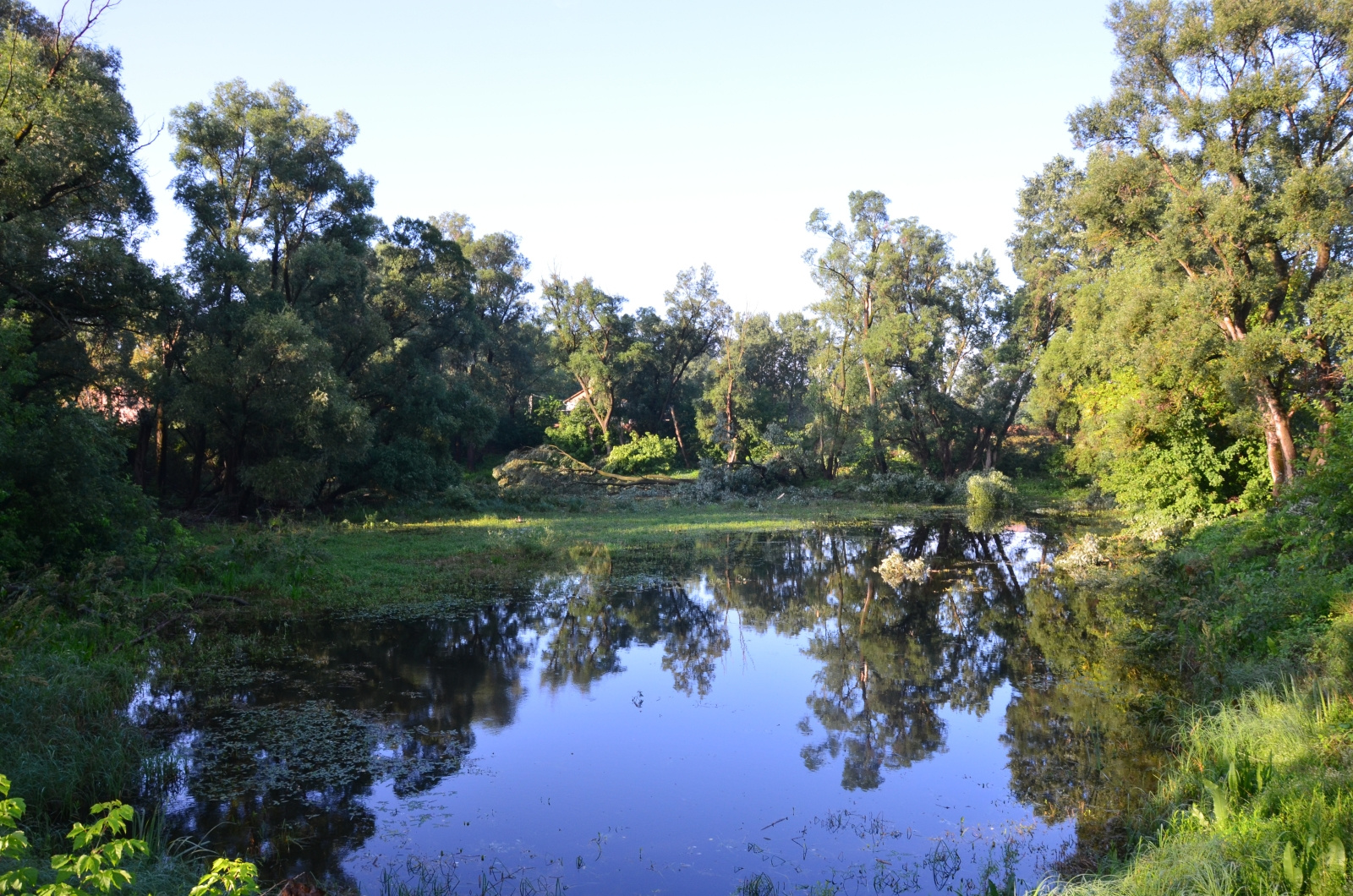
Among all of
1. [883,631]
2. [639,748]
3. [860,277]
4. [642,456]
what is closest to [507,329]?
[642,456]

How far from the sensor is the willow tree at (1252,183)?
16.5 m

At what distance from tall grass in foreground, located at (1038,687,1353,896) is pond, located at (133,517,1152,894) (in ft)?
2.45

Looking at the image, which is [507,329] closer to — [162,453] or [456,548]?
[162,453]

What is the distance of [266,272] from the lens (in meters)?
23.4

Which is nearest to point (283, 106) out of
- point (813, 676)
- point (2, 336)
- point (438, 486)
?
point (438, 486)

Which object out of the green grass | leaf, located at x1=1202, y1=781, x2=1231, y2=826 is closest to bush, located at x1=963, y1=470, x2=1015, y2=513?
the green grass

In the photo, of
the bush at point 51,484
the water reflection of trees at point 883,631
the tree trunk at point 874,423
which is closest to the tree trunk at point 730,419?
the tree trunk at point 874,423

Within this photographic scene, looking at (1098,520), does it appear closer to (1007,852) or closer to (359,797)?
(1007,852)

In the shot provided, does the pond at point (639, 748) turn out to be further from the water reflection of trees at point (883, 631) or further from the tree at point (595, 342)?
the tree at point (595, 342)

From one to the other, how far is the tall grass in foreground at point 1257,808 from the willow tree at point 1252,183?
12.0m

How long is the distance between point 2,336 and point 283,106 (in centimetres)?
1634

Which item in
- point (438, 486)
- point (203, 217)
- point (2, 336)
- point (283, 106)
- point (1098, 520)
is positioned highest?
point (283, 106)

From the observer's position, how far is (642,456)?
42031 millimetres

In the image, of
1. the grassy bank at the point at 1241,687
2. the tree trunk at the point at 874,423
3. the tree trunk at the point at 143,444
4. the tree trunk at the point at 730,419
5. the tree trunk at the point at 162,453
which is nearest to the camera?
the grassy bank at the point at 1241,687
